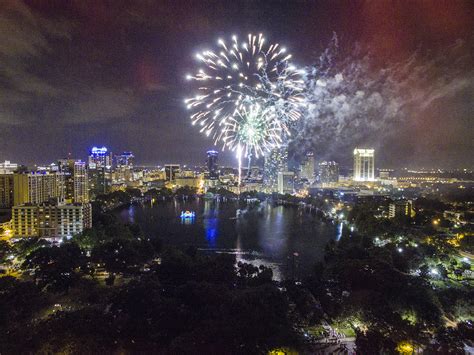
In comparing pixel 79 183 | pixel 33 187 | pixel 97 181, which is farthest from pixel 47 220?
pixel 97 181

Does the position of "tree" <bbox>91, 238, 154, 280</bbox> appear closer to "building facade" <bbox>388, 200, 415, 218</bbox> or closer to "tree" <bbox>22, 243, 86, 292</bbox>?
"tree" <bbox>22, 243, 86, 292</bbox>

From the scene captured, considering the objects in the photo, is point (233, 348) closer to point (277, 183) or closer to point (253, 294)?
point (253, 294)

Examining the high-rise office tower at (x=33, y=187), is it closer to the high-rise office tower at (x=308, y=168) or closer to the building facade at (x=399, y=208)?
the building facade at (x=399, y=208)

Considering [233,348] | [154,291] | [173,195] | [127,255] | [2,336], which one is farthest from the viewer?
[173,195]

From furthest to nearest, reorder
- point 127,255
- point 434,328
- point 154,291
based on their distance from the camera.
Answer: point 127,255 → point 154,291 → point 434,328

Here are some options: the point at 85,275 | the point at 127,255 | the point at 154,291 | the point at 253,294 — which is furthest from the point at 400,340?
the point at 85,275

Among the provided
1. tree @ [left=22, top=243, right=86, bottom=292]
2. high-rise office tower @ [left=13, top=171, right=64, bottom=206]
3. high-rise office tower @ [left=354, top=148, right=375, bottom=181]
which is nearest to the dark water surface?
high-rise office tower @ [left=13, top=171, right=64, bottom=206]

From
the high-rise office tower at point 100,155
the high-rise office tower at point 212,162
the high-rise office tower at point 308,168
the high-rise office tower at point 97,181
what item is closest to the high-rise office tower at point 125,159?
the high-rise office tower at point 100,155
